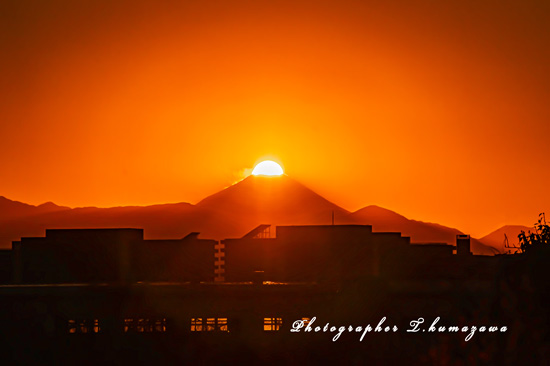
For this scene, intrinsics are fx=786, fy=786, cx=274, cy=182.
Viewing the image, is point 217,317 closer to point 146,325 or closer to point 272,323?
point 272,323

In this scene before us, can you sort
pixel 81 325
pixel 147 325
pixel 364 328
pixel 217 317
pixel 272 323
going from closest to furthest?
pixel 364 328
pixel 217 317
pixel 272 323
pixel 81 325
pixel 147 325

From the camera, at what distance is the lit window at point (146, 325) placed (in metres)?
53.6

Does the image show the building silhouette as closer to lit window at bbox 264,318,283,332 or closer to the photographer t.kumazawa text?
lit window at bbox 264,318,283,332

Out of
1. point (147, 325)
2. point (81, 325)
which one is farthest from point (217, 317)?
point (81, 325)

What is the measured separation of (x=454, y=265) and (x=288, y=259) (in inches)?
618

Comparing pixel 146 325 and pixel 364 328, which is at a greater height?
pixel 364 328

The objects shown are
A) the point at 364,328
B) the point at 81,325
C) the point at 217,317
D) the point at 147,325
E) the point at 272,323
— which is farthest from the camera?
the point at 147,325

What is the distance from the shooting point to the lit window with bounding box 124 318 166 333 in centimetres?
5359

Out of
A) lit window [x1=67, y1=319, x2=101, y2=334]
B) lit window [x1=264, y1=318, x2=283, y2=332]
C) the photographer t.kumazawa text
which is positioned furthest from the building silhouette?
the photographer t.kumazawa text

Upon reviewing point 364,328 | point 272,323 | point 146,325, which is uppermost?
point 272,323

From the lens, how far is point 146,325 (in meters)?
54.7

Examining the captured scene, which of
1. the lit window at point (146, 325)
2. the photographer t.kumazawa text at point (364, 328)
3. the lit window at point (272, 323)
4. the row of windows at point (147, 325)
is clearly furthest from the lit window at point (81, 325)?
the photographer t.kumazawa text at point (364, 328)

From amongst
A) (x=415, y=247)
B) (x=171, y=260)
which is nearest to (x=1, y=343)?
(x=171, y=260)

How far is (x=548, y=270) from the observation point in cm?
1461
